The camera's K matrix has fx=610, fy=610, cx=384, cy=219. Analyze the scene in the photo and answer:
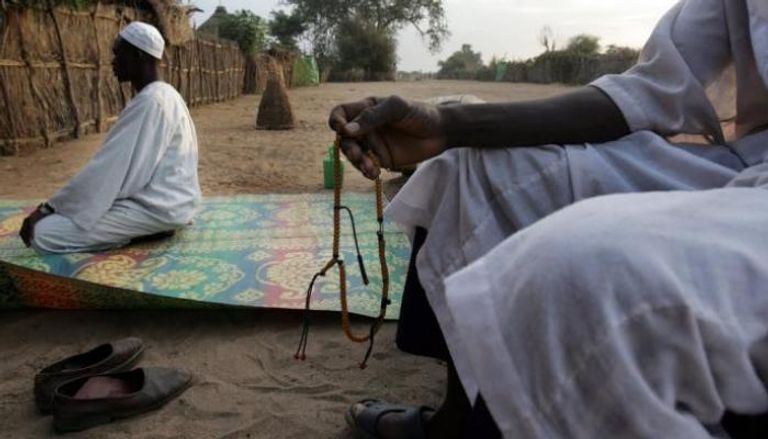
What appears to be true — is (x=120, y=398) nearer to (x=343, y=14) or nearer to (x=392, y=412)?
(x=392, y=412)

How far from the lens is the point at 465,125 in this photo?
1.39 m

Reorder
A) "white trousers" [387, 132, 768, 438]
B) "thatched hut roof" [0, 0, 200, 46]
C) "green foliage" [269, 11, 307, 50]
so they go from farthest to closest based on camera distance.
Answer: "green foliage" [269, 11, 307, 50] → "thatched hut roof" [0, 0, 200, 46] → "white trousers" [387, 132, 768, 438]

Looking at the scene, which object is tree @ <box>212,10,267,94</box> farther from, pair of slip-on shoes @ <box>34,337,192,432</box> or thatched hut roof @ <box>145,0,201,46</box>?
pair of slip-on shoes @ <box>34,337,192,432</box>

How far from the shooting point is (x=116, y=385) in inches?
82.1

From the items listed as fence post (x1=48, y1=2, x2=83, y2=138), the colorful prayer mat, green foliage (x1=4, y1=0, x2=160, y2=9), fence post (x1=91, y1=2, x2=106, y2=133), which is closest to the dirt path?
fence post (x1=48, y1=2, x2=83, y2=138)

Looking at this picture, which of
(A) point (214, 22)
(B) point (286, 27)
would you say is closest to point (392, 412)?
(A) point (214, 22)

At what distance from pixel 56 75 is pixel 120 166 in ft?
17.2

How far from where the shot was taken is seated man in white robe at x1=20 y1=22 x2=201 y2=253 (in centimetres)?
305

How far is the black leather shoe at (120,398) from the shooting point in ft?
→ 6.20

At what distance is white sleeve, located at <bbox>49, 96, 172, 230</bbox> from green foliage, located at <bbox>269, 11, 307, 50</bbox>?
3989cm

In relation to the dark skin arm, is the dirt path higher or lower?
lower

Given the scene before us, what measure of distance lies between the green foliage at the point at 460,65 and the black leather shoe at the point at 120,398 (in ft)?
155

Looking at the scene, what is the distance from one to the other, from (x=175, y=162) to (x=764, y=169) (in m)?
3.01

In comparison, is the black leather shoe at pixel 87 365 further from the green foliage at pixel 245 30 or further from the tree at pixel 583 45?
the tree at pixel 583 45
